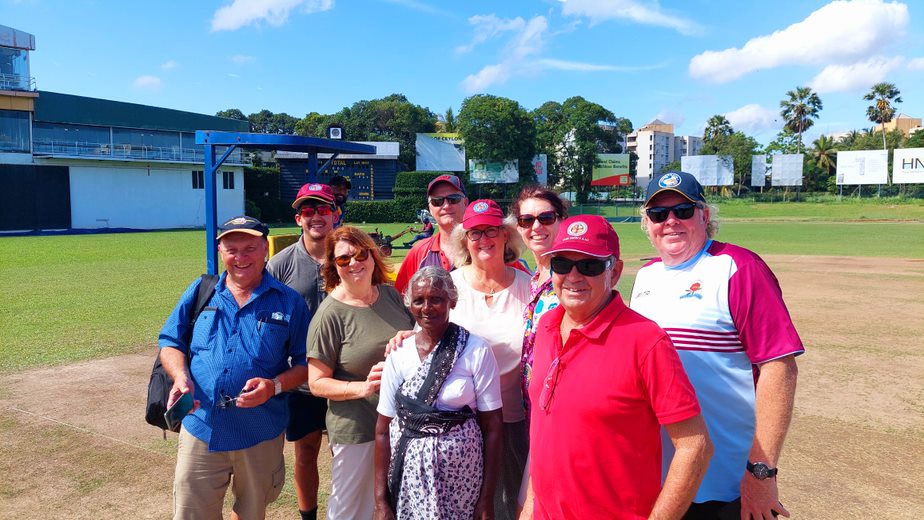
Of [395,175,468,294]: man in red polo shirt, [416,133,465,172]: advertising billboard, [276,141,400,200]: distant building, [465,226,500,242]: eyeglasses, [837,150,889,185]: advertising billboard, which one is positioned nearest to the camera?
[465,226,500,242]: eyeglasses

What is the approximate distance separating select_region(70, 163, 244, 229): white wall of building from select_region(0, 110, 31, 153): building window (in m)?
3.47

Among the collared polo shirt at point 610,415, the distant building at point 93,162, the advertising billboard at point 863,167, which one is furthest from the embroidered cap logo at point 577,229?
the advertising billboard at point 863,167

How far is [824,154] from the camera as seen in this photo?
→ 79.6m

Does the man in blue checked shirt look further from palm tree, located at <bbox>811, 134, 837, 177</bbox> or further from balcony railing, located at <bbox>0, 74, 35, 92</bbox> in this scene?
palm tree, located at <bbox>811, 134, 837, 177</bbox>

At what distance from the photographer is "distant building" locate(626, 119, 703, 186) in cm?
16362

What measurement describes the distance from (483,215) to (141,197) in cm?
5333

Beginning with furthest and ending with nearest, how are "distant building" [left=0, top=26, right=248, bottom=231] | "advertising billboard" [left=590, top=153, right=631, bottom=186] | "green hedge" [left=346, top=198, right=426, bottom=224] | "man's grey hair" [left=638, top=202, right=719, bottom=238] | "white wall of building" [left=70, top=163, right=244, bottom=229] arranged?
1. "advertising billboard" [left=590, top=153, right=631, bottom=186]
2. "green hedge" [left=346, top=198, right=426, bottom=224]
3. "white wall of building" [left=70, top=163, right=244, bottom=229]
4. "distant building" [left=0, top=26, right=248, bottom=231]
5. "man's grey hair" [left=638, top=202, right=719, bottom=238]

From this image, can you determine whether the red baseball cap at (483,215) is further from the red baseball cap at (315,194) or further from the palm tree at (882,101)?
the palm tree at (882,101)

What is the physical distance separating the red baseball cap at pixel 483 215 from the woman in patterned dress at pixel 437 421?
2.52 ft

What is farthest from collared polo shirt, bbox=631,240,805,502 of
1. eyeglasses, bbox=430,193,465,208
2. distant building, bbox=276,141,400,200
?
distant building, bbox=276,141,400,200

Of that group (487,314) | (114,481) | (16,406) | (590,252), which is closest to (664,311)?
(590,252)

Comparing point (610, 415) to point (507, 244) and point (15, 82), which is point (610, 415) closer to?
point (507, 244)

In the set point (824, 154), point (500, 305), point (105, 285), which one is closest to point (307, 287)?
point (500, 305)

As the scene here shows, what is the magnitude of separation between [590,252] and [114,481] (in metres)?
4.20
